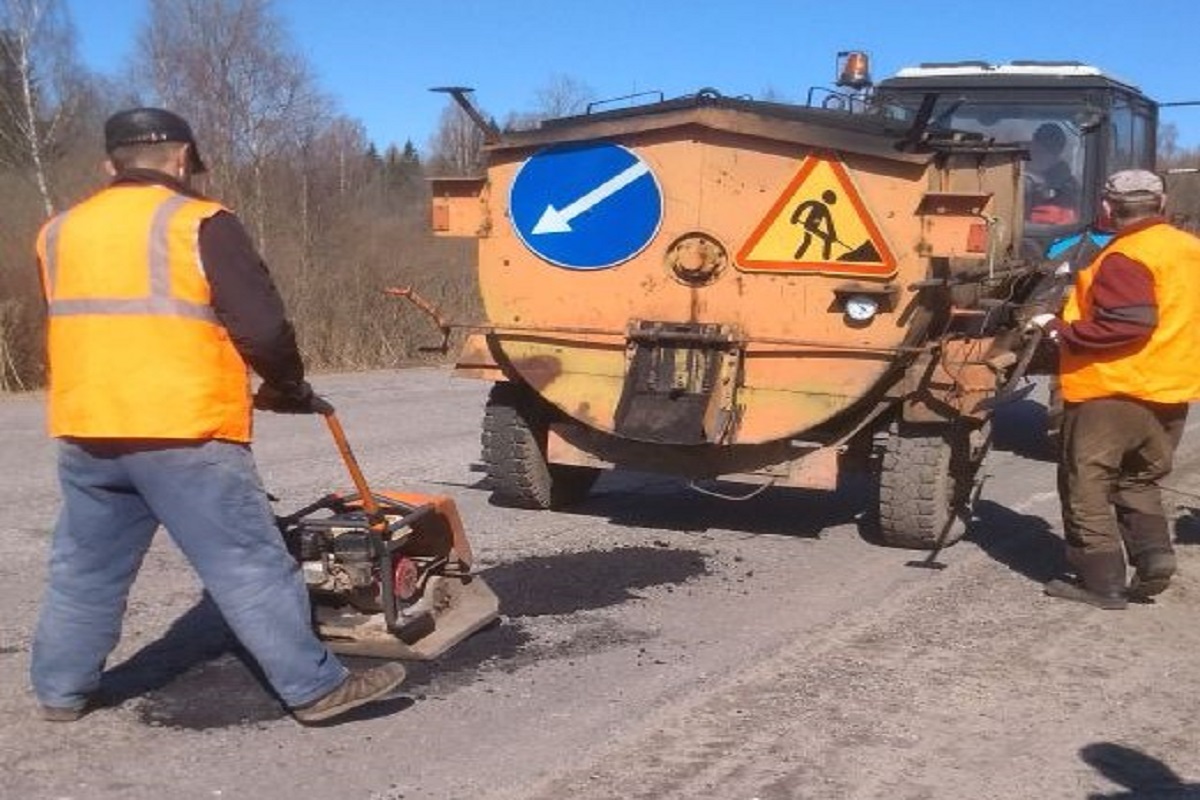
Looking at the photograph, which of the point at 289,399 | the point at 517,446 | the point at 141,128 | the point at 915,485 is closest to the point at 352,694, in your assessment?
the point at 289,399

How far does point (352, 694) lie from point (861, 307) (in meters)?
3.22

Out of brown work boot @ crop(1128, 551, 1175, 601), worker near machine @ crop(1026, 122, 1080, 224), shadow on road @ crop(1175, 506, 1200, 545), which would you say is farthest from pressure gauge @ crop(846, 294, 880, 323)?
worker near machine @ crop(1026, 122, 1080, 224)

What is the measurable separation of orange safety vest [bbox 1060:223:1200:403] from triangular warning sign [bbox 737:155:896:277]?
1031mm

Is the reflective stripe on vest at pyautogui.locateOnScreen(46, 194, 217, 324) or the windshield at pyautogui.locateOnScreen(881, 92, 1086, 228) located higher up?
the windshield at pyautogui.locateOnScreen(881, 92, 1086, 228)

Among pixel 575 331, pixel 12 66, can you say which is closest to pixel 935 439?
pixel 575 331

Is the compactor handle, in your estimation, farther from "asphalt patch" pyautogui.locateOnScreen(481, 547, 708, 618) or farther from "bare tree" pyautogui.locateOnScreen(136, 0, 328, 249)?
"bare tree" pyautogui.locateOnScreen(136, 0, 328, 249)

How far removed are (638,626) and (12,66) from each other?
2554 cm

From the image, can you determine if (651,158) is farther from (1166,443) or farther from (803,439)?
(1166,443)

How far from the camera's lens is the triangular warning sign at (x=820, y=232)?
628 cm

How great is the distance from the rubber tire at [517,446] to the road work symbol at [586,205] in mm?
851

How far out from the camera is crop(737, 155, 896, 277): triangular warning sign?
20.6 ft

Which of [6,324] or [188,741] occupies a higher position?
[6,324]

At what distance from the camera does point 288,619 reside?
3.97 metres

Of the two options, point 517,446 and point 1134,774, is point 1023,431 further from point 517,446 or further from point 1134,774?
point 1134,774
